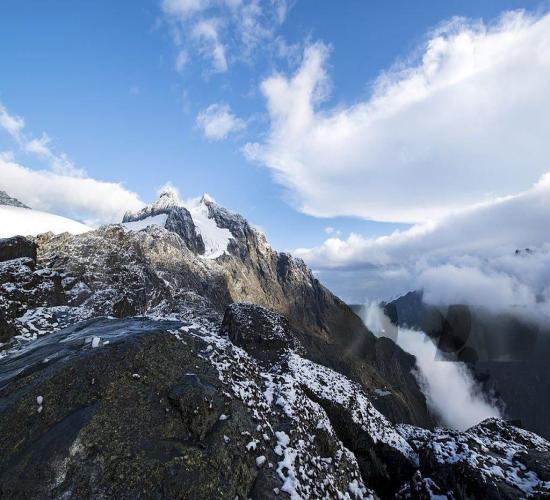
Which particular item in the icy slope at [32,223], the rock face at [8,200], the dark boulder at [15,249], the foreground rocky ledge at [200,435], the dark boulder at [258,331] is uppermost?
the rock face at [8,200]

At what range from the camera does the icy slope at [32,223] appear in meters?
93.1

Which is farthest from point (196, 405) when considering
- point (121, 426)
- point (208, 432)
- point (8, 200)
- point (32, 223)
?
point (8, 200)

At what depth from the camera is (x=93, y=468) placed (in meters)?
9.89

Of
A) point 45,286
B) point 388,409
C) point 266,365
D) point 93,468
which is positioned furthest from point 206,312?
point 388,409

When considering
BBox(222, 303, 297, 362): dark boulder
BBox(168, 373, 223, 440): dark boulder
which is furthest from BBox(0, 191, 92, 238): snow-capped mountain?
BBox(168, 373, 223, 440): dark boulder

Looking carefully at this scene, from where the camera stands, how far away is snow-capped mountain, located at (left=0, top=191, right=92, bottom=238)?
92975 mm

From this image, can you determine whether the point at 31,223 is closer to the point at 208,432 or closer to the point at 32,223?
the point at 32,223

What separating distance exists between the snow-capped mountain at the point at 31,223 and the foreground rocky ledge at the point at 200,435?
3397 inches

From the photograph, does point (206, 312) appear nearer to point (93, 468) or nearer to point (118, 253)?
point (118, 253)

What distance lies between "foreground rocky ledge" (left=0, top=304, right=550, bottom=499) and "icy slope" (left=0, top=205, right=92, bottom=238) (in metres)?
86.3

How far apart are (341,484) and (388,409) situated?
14830 cm

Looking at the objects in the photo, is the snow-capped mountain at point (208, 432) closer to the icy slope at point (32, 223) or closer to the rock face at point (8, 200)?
the icy slope at point (32, 223)

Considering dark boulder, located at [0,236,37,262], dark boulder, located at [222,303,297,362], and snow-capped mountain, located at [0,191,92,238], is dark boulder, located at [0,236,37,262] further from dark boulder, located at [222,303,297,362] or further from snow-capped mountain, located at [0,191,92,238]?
snow-capped mountain, located at [0,191,92,238]

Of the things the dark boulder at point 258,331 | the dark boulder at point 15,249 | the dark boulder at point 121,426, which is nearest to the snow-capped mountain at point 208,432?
the dark boulder at point 121,426
